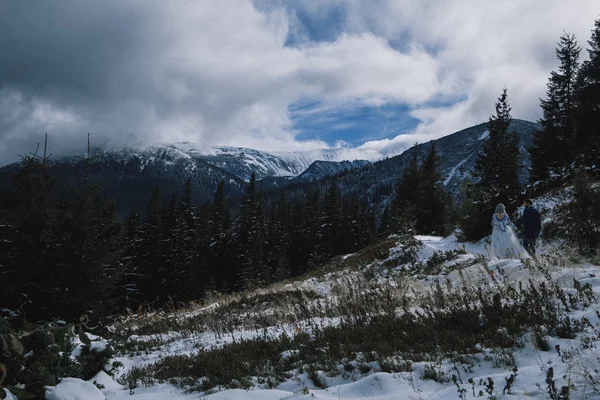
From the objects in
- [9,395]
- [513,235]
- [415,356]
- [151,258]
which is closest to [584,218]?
[513,235]

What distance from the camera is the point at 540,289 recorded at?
551cm

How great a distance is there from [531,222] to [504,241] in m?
1.24

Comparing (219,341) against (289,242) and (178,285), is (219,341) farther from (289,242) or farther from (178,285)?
(289,242)

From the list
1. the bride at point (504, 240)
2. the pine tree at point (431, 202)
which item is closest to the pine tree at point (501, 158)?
the pine tree at point (431, 202)

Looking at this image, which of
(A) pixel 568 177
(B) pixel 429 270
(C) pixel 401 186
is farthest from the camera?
(C) pixel 401 186

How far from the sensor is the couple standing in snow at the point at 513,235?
1120 centimetres

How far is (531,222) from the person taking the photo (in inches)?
442

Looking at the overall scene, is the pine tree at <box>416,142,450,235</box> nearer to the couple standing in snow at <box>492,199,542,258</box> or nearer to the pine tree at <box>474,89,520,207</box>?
the pine tree at <box>474,89,520,207</box>

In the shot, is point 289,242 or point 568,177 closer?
point 568,177

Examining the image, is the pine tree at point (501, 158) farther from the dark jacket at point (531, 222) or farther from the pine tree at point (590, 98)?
the dark jacket at point (531, 222)

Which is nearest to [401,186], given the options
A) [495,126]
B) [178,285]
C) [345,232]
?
[495,126]

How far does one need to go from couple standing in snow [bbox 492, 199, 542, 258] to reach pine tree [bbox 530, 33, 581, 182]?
17372 millimetres

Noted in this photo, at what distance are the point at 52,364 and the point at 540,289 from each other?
690 cm

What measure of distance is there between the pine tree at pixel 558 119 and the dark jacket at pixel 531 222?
18.0 metres
